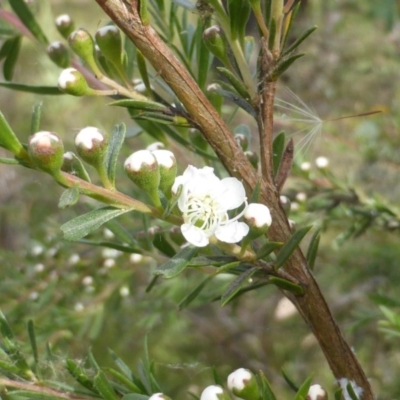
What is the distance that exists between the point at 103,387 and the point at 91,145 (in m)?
0.18

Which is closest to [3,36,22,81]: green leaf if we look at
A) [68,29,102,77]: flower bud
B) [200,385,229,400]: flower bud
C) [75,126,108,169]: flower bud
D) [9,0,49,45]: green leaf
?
[9,0,49,45]: green leaf

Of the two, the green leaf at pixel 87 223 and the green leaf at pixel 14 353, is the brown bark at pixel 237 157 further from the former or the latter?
the green leaf at pixel 14 353

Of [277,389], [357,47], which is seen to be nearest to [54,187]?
[277,389]

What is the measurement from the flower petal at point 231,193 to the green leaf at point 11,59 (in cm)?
35

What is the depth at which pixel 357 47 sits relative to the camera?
6.18ft

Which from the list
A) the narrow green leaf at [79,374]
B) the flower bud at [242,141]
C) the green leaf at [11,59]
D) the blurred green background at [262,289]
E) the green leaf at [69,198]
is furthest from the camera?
the blurred green background at [262,289]

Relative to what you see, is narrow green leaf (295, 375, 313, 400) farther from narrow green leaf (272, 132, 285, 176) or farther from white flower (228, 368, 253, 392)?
narrow green leaf (272, 132, 285, 176)

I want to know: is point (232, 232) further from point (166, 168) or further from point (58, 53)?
point (58, 53)

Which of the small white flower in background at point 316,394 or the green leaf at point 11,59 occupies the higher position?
the green leaf at point 11,59

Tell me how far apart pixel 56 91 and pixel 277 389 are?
1.07 metres

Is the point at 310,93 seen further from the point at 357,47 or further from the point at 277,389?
the point at 277,389

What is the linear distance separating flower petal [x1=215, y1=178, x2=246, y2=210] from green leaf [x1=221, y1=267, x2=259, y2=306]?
1.9 inches

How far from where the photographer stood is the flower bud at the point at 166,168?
16.3 inches

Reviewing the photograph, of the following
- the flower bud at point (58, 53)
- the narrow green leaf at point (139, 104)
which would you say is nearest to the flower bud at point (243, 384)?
the narrow green leaf at point (139, 104)
